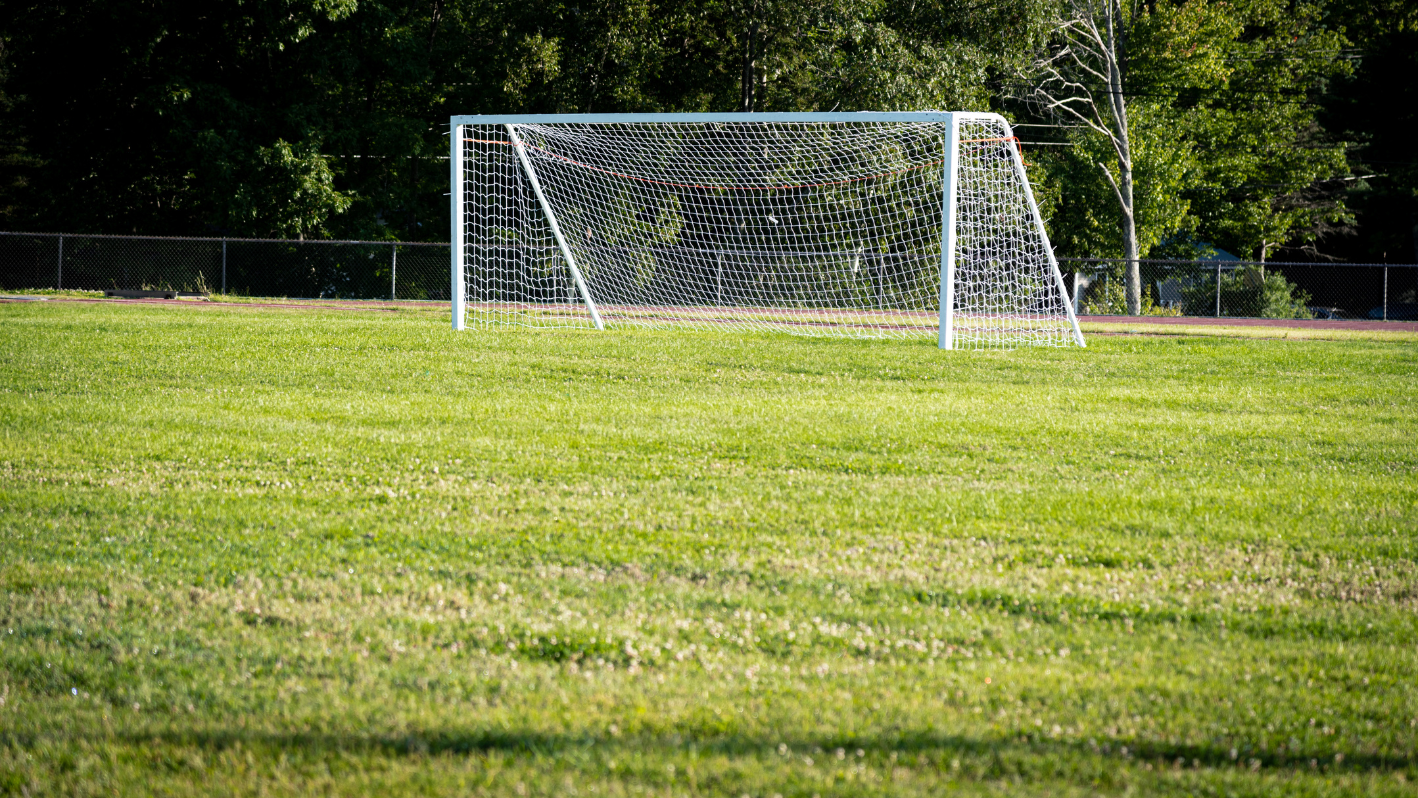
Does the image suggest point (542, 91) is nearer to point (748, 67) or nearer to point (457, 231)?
point (748, 67)

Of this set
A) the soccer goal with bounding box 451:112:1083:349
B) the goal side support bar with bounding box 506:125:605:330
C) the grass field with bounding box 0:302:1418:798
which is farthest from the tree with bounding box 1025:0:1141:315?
the grass field with bounding box 0:302:1418:798

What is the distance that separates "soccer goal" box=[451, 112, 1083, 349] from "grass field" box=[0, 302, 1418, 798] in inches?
352

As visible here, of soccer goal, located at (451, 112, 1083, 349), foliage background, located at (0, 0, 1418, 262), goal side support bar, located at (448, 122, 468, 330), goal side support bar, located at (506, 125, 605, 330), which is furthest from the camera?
foliage background, located at (0, 0, 1418, 262)

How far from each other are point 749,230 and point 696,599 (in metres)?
26.6

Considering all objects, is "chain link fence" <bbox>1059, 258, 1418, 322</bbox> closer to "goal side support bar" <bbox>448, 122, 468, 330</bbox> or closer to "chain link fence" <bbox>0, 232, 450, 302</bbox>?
"chain link fence" <bbox>0, 232, 450, 302</bbox>

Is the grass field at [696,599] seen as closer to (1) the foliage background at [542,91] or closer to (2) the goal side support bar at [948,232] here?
(2) the goal side support bar at [948,232]

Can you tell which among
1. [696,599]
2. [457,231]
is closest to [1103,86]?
[457,231]

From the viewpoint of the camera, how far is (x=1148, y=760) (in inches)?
129

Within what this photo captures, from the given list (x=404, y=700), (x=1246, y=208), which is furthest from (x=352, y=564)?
(x=1246, y=208)

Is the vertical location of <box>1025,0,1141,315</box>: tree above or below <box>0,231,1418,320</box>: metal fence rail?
above

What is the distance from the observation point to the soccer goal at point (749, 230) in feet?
61.7

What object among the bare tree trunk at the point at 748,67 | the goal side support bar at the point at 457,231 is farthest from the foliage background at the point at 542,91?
the goal side support bar at the point at 457,231

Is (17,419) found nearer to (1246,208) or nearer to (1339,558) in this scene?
(1339,558)

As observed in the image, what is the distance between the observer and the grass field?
327 cm
